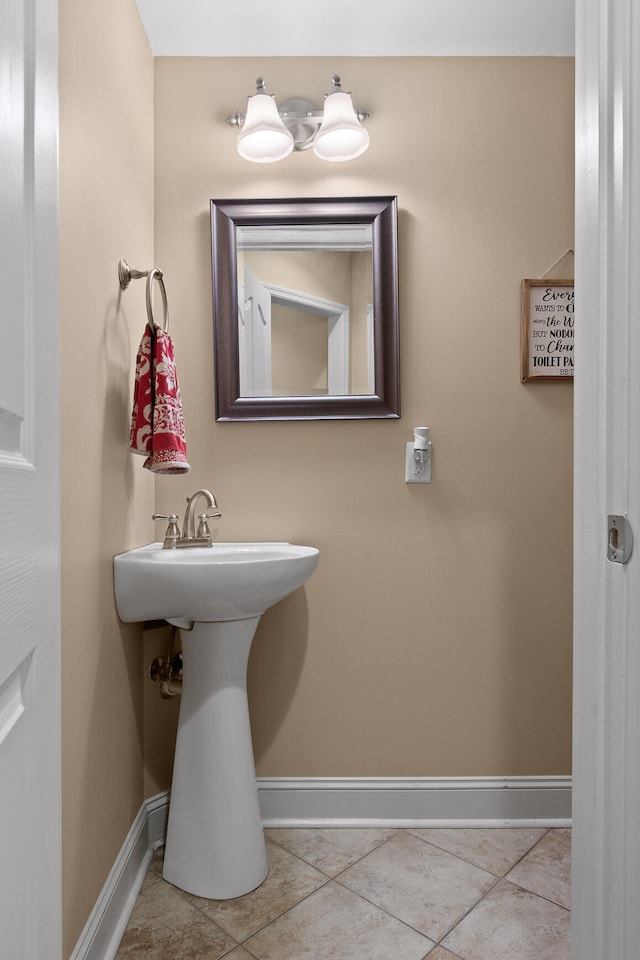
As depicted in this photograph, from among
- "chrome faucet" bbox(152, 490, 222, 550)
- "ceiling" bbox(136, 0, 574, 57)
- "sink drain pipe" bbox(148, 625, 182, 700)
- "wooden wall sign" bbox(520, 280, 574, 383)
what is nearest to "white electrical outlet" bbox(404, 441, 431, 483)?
"wooden wall sign" bbox(520, 280, 574, 383)

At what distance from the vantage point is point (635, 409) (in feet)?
2.23

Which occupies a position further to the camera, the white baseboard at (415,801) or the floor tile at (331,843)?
the white baseboard at (415,801)

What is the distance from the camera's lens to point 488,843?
1.71 m

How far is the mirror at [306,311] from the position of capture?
179 cm

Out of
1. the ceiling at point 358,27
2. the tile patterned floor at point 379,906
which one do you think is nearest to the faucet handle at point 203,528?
the tile patterned floor at point 379,906

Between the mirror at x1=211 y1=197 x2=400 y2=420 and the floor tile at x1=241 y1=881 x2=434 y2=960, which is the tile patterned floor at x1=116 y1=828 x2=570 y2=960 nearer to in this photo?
the floor tile at x1=241 y1=881 x2=434 y2=960

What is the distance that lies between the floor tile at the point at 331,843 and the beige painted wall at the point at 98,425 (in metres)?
0.43

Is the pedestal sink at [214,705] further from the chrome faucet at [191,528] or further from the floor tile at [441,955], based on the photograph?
the floor tile at [441,955]

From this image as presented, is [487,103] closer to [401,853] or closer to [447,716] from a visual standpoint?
[447,716]

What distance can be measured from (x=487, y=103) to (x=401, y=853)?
2.12m

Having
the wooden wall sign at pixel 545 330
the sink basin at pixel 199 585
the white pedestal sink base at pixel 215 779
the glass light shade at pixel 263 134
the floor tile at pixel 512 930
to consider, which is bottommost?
the floor tile at pixel 512 930

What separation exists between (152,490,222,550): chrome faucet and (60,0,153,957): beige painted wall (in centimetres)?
9

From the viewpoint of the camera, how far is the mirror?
179 cm

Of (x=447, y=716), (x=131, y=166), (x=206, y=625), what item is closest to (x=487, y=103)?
(x=131, y=166)
